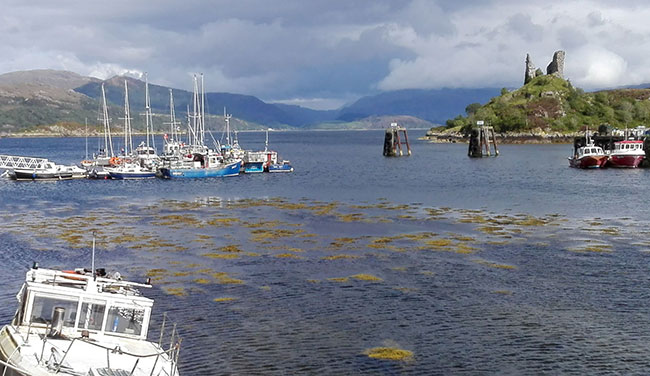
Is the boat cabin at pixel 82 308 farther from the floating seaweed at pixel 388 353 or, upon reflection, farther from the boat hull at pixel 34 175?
the boat hull at pixel 34 175

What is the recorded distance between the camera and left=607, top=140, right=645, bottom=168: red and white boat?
5694 inches

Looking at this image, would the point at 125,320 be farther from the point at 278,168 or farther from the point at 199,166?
the point at 278,168

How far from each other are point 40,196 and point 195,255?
5612 cm

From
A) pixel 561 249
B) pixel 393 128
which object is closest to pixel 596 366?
pixel 561 249

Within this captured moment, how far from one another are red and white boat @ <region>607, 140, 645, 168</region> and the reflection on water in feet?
259

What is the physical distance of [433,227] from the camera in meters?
69.2

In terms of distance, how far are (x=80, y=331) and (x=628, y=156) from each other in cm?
14143

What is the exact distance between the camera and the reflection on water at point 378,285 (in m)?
32.3

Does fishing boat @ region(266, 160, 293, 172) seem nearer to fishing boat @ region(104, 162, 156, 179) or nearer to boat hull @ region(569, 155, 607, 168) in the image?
fishing boat @ region(104, 162, 156, 179)

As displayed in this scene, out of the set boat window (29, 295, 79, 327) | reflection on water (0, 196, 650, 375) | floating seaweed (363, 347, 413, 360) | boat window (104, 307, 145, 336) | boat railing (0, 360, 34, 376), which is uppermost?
boat window (29, 295, 79, 327)

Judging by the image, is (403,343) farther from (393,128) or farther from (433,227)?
(393,128)

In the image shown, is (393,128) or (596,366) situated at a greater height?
(393,128)

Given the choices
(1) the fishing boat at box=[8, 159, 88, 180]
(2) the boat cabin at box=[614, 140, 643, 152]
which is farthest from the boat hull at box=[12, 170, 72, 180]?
(2) the boat cabin at box=[614, 140, 643, 152]

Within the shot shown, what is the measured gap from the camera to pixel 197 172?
128 metres
